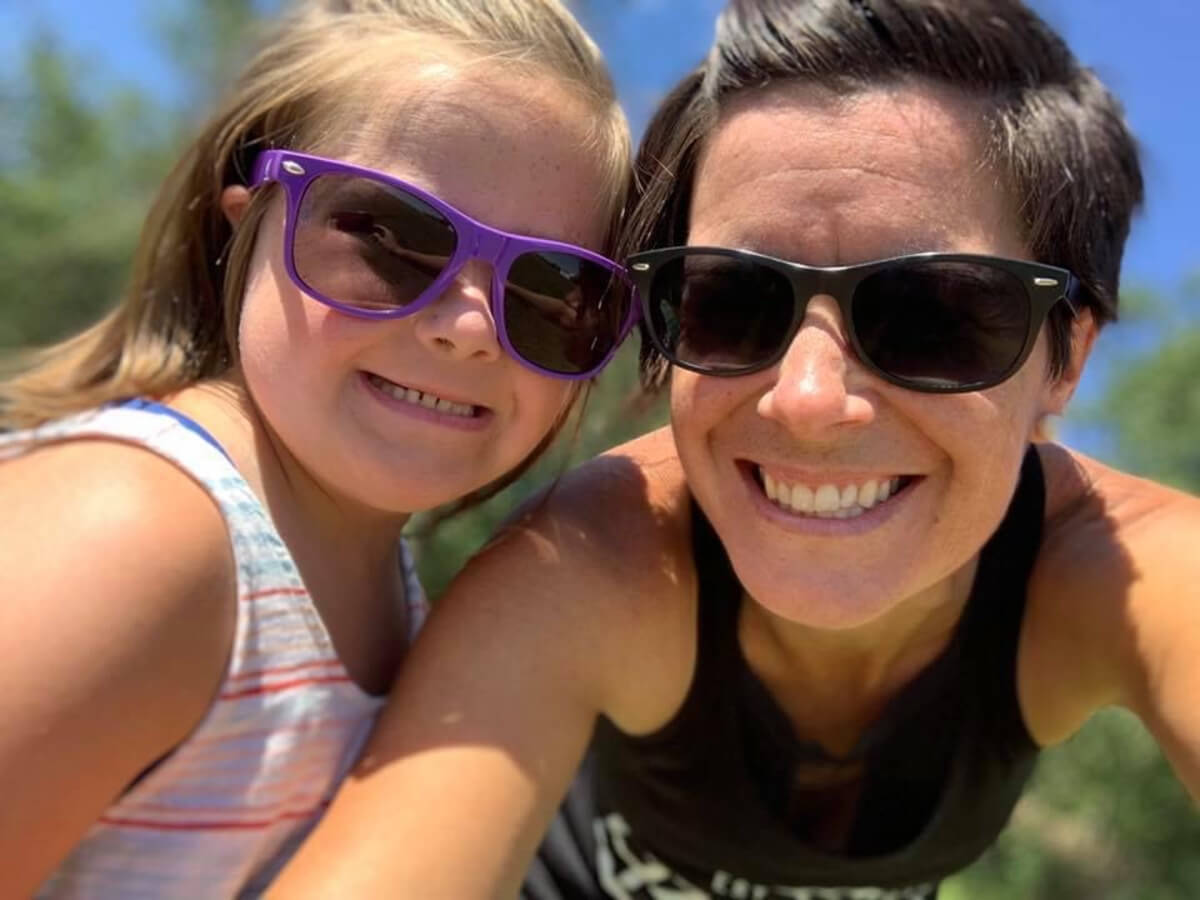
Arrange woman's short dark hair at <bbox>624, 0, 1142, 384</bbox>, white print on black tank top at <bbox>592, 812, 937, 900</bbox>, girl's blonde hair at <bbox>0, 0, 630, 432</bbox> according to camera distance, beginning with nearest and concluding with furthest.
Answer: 1. woman's short dark hair at <bbox>624, 0, 1142, 384</bbox>
2. girl's blonde hair at <bbox>0, 0, 630, 432</bbox>
3. white print on black tank top at <bbox>592, 812, 937, 900</bbox>

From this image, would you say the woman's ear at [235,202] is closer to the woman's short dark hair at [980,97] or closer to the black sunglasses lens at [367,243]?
the black sunglasses lens at [367,243]

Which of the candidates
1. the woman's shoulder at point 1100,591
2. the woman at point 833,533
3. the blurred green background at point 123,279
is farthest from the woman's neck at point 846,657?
the blurred green background at point 123,279

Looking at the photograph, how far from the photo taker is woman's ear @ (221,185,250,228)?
169 centimetres

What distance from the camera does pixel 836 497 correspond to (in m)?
1.44

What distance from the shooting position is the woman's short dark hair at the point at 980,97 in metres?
1.41

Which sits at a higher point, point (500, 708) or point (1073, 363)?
point (1073, 363)

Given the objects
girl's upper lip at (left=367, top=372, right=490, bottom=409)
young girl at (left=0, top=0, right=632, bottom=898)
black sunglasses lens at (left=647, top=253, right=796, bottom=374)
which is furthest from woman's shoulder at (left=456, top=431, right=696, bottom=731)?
black sunglasses lens at (left=647, top=253, right=796, bottom=374)

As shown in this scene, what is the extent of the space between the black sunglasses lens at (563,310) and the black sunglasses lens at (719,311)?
0.41 feet

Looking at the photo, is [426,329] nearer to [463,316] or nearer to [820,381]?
[463,316]

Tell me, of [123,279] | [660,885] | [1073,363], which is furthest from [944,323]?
[123,279]

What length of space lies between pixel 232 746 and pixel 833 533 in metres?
0.86

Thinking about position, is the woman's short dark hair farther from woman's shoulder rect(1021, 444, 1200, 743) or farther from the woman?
woman's shoulder rect(1021, 444, 1200, 743)

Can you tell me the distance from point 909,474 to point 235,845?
1049 mm

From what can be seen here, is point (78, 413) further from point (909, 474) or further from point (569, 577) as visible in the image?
point (909, 474)
